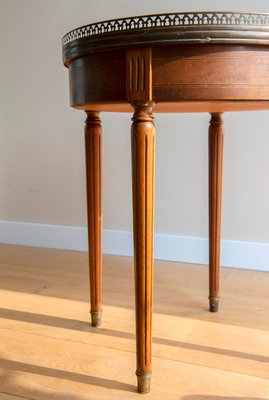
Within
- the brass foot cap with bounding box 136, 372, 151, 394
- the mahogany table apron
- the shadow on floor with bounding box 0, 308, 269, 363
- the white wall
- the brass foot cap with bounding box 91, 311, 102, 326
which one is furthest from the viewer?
the white wall

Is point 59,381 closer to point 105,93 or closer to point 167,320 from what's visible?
point 167,320

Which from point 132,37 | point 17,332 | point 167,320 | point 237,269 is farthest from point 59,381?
point 237,269

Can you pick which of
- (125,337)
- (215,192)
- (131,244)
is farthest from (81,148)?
(125,337)

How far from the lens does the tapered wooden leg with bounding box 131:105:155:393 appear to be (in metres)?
0.82

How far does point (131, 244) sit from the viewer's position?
6.13 ft

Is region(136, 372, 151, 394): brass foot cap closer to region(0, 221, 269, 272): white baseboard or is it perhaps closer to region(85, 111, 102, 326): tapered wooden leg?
region(85, 111, 102, 326): tapered wooden leg

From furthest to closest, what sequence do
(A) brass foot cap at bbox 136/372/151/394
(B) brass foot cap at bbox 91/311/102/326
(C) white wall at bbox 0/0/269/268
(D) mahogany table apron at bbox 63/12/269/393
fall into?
(C) white wall at bbox 0/0/269/268, (B) brass foot cap at bbox 91/311/102/326, (A) brass foot cap at bbox 136/372/151/394, (D) mahogany table apron at bbox 63/12/269/393

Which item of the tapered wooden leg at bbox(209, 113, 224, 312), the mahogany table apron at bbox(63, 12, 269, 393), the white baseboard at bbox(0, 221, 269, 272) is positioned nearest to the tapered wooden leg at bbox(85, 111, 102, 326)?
the mahogany table apron at bbox(63, 12, 269, 393)

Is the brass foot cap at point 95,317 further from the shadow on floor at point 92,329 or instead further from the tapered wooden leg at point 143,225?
the tapered wooden leg at point 143,225

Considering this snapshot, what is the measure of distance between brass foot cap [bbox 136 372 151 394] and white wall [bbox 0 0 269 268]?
881 mm

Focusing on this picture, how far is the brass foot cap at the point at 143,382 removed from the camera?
0.92m

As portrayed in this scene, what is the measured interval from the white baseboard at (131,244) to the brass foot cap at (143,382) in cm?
86

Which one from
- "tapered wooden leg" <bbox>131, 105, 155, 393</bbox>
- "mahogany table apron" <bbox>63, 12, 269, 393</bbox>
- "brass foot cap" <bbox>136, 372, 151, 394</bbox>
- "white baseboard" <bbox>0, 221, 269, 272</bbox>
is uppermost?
"mahogany table apron" <bbox>63, 12, 269, 393</bbox>

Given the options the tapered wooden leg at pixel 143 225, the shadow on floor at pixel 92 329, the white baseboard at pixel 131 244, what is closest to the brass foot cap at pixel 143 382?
the tapered wooden leg at pixel 143 225
